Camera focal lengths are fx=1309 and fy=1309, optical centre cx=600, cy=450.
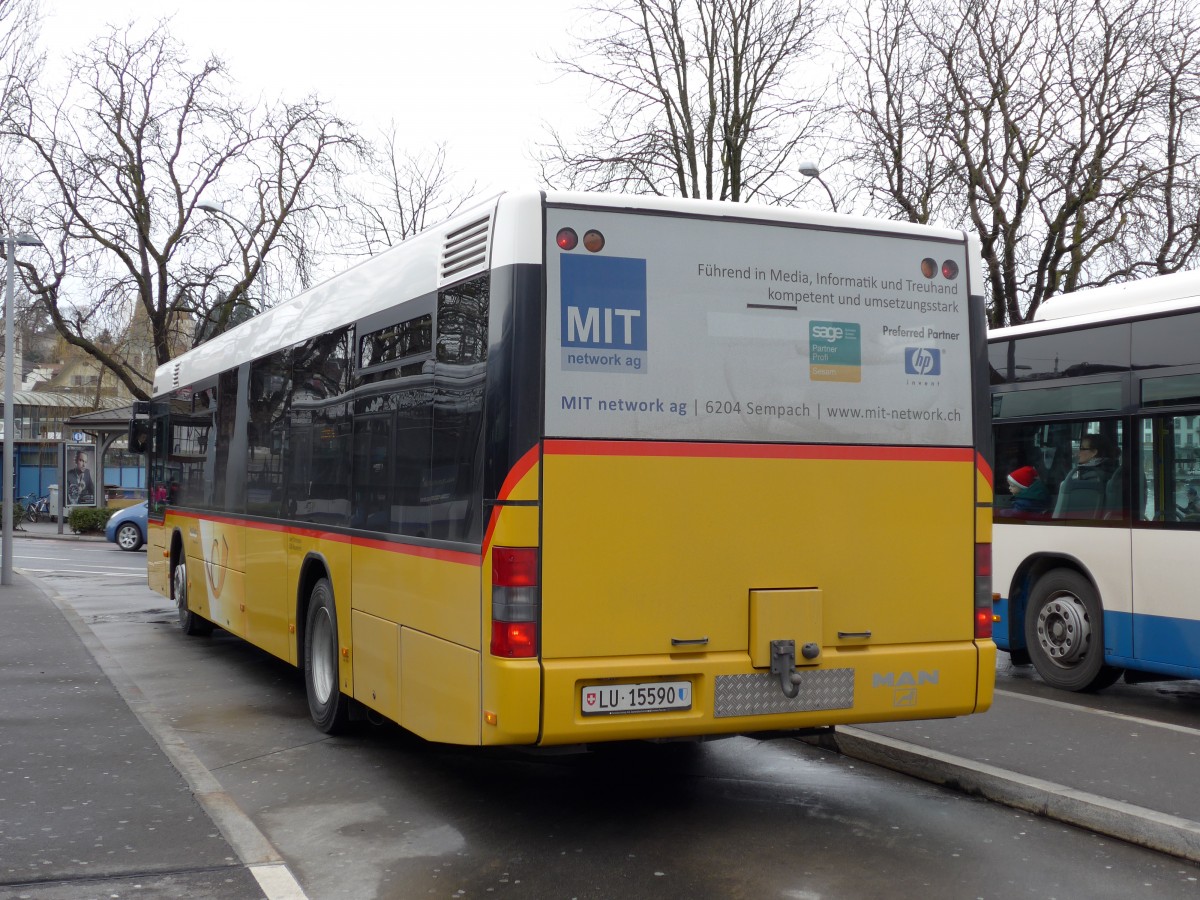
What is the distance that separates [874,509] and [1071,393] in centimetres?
450

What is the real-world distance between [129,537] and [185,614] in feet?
62.0

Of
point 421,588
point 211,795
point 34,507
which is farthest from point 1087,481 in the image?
point 34,507

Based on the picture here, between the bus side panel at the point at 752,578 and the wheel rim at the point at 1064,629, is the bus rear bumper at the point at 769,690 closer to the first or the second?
the bus side panel at the point at 752,578

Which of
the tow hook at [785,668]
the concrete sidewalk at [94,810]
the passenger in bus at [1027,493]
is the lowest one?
the concrete sidewalk at [94,810]

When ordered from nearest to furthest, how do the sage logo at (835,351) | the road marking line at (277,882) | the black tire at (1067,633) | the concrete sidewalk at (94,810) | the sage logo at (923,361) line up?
the road marking line at (277,882) → the concrete sidewalk at (94,810) → the sage logo at (835,351) → the sage logo at (923,361) → the black tire at (1067,633)

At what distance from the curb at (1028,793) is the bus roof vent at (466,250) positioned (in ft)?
9.48

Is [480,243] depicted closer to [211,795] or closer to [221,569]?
[211,795]

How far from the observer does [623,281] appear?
5.85 meters

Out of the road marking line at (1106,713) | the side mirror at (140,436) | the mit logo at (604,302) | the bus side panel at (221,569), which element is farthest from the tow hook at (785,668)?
the side mirror at (140,436)

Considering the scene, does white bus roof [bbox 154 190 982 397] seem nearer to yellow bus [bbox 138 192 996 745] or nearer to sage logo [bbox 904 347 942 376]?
yellow bus [bbox 138 192 996 745]

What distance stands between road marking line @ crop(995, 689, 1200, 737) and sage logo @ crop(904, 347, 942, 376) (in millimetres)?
3410

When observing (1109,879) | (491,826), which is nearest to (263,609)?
(491,826)

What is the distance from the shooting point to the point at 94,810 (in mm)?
6391

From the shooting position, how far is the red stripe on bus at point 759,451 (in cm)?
571
